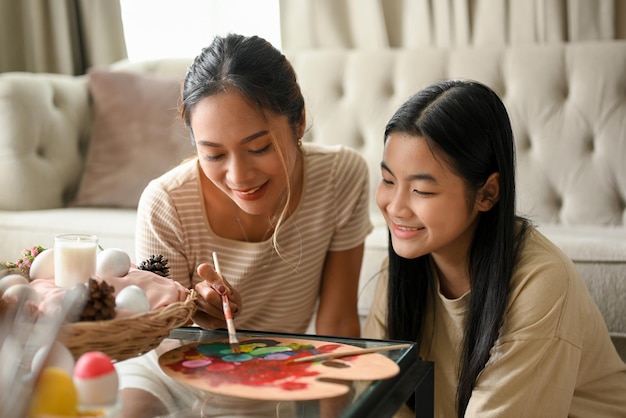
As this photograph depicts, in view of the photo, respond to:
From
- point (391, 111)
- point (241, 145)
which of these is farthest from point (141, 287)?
point (391, 111)

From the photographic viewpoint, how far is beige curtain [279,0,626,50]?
261 centimetres

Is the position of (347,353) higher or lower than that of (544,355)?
higher

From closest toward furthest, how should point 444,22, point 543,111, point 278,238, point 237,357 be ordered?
point 237,357
point 278,238
point 543,111
point 444,22

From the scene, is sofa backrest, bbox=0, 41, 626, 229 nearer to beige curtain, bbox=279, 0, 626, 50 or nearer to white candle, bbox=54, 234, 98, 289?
beige curtain, bbox=279, 0, 626, 50

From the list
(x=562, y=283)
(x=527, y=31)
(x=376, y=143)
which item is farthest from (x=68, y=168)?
(x=562, y=283)

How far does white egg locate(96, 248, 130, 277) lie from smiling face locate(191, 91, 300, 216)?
360 mm

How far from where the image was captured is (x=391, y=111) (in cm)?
244

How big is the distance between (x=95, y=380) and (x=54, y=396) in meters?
0.04

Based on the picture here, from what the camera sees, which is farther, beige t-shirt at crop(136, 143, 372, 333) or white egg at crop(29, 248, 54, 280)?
beige t-shirt at crop(136, 143, 372, 333)

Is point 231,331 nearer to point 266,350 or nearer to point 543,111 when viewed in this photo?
point 266,350

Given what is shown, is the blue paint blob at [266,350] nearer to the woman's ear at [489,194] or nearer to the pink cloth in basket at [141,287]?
the pink cloth in basket at [141,287]

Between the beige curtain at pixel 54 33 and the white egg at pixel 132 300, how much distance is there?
2.50m

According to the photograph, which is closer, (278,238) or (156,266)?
(156,266)

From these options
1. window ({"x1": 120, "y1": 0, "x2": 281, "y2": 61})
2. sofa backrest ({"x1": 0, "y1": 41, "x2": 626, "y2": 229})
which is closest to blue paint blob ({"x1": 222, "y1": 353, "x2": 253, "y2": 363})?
sofa backrest ({"x1": 0, "y1": 41, "x2": 626, "y2": 229})
